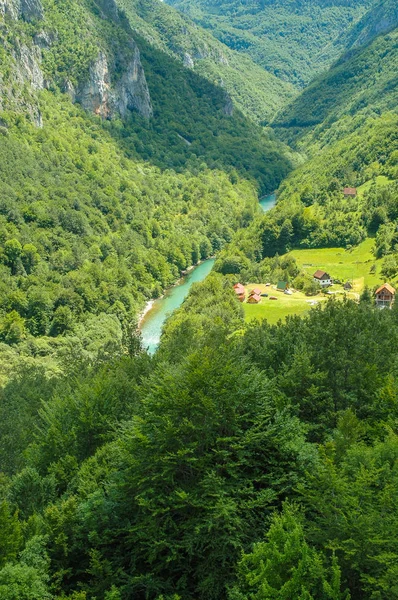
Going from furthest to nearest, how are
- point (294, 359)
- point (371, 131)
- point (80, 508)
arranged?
point (371, 131)
point (294, 359)
point (80, 508)

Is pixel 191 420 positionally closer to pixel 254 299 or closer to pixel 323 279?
pixel 254 299

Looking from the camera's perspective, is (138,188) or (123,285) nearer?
(123,285)

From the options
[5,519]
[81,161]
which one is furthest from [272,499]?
[81,161]

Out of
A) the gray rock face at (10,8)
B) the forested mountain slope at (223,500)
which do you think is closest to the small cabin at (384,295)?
the forested mountain slope at (223,500)

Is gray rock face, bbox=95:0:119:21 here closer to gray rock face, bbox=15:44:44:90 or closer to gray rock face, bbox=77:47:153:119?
gray rock face, bbox=77:47:153:119

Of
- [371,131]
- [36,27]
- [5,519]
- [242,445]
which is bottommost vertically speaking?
[371,131]

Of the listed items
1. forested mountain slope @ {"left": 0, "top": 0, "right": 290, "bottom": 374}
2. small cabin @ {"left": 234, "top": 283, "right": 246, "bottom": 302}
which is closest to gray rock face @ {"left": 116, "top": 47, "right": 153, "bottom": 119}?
forested mountain slope @ {"left": 0, "top": 0, "right": 290, "bottom": 374}

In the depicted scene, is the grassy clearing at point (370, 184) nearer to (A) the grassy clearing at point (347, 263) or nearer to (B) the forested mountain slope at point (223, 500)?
(A) the grassy clearing at point (347, 263)

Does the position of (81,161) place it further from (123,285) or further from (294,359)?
(294,359)
